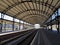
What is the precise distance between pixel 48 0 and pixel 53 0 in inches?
99.0

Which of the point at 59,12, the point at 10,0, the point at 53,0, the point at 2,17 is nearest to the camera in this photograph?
the point at 53,0

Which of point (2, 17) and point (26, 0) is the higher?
point (26, 0)

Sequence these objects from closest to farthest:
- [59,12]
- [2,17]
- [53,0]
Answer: [53,0]
[59,12]
[2,17]

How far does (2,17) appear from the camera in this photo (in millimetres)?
48625

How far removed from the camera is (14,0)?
1711 inches

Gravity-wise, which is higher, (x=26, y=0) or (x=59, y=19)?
(x=26, y=0)

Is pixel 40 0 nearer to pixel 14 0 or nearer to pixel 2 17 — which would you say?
pixel 14 0

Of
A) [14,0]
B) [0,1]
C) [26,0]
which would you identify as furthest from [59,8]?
[0,1]

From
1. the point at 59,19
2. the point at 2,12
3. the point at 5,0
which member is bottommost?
the point at 59,19

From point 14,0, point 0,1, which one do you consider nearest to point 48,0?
point 14,0

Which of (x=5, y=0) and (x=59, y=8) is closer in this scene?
(x=5, y=0)

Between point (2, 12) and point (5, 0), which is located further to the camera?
point (2, 12)

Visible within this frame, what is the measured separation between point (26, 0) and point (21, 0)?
6.34 ft

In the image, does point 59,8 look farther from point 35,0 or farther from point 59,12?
point 35,0
